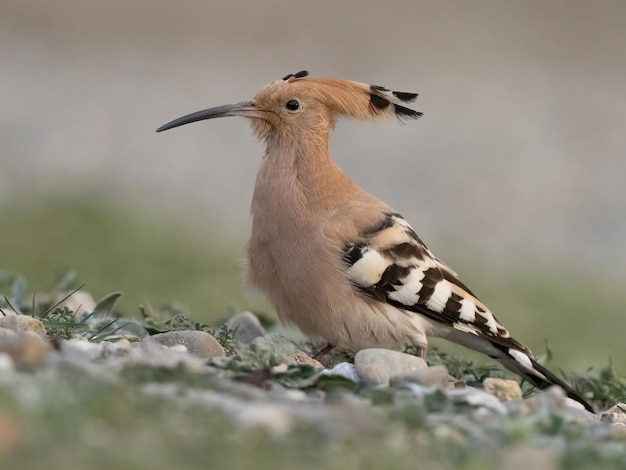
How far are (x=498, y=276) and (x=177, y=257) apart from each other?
7.32 feet

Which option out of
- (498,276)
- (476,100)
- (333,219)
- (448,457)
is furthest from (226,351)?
(476,100)

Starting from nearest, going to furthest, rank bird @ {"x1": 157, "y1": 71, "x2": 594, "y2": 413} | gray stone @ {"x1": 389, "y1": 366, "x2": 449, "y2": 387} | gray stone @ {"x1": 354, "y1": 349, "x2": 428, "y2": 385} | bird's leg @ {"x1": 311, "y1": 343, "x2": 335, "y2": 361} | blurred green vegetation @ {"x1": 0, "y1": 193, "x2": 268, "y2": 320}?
1. gray stone @ {"x1": 389, "y1": 366, "x2": 449, "y2": 387}
2. gray stone @ {"x1": 354, "y1": 349, "x2": 428, "y2": 385}
3. bird @ {"x1": 157, "y1": 71, "x2": 594, "y2": 413}
4. bird's leg @ {"x1": 311, "y1": 343, "x2": 335, "y2": 361}
5. blurred green vegetation @ {"x1": 0, "y1": 193, "x2": 268, "y2": 320}

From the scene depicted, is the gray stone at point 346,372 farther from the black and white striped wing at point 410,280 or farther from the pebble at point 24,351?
the pebble at point 24,351

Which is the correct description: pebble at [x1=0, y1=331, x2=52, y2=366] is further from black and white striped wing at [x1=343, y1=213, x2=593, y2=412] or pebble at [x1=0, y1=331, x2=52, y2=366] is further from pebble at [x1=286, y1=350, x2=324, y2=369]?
black and white striped wing at [x1=343, y1=213, x2=593, y2=412]

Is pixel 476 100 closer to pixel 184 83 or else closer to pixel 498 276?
pixel 184 83

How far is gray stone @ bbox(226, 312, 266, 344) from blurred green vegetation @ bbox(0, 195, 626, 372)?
1.24 m

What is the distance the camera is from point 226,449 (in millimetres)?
1996

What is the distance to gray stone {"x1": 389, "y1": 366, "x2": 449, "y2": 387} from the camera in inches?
113

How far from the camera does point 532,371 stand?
156 inches

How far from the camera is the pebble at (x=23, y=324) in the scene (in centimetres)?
323

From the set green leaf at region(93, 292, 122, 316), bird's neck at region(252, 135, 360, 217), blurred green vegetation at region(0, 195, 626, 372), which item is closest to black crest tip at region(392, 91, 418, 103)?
bird's neck at region(252, 135, 360, 217)

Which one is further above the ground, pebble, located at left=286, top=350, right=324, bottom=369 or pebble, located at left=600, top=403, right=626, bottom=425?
pebble, located at left=600, top=403, right=626, bottom=425

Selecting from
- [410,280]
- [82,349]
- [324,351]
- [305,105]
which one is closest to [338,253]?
[410,280]

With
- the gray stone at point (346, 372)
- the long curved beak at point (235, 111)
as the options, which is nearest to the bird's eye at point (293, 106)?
the long curved beak at point (235, 111)
